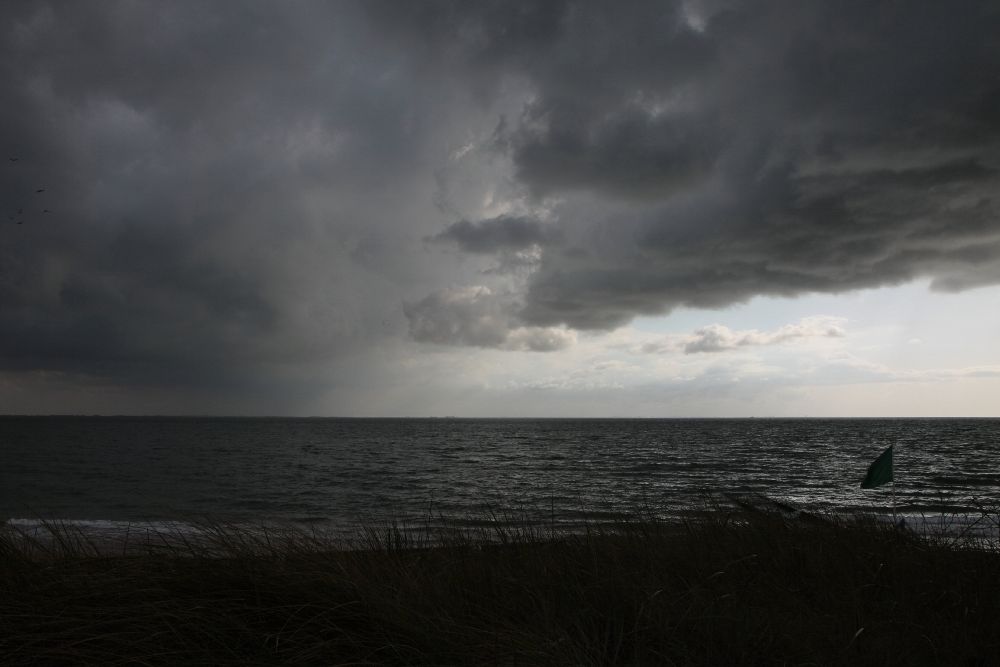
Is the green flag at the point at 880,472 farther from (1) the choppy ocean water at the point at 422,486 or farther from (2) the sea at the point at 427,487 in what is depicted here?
(2) the sea at the point at 427,487

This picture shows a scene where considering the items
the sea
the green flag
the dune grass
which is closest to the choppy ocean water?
the sea

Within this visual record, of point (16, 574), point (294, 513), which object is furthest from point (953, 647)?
point (294, 513)

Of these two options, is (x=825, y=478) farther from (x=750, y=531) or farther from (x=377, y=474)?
(x=750, y=531)

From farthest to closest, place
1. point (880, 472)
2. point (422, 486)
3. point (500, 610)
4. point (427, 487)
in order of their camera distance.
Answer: point (422, 486)
point (427, 487)
point (880, 472)
point (500, 610)

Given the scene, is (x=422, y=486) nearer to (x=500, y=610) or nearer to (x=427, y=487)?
(x=427, y=487)

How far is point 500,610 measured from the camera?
3988mm

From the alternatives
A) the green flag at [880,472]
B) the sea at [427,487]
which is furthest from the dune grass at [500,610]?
the sea at [427,487]

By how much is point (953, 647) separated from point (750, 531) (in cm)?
276

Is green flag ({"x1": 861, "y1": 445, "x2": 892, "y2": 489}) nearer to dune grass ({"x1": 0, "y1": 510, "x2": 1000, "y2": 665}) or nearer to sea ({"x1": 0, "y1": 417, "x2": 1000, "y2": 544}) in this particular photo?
dune grass ({"x1": 0, "y1": 510, "x2": 1000, "y2": 665})

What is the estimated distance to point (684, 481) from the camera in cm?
3077

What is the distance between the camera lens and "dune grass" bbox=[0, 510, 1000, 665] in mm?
3215

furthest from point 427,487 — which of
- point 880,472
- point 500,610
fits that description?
point 500,610

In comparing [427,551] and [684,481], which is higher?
[427,551]

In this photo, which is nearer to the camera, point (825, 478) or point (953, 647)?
point (953, 647)
